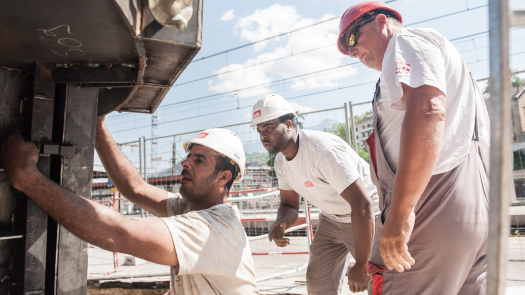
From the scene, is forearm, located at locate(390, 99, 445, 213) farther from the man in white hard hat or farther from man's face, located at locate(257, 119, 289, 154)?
man's face, located at locate(257, 119, 289, 154)

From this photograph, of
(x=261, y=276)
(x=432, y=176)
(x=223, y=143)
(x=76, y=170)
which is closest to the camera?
(x=432, y=176)

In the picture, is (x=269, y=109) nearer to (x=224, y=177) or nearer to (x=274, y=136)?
(x=274, y=136)

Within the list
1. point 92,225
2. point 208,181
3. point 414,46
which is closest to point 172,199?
point 208,181

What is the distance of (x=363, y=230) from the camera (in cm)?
269

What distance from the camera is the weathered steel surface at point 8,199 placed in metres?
1.63

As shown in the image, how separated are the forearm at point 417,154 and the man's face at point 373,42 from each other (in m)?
0.71

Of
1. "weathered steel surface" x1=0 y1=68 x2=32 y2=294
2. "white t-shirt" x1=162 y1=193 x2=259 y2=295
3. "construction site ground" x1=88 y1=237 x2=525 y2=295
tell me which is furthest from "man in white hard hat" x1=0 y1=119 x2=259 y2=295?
"construction site ground" x1=88 y1=237 x2=525 y2=295

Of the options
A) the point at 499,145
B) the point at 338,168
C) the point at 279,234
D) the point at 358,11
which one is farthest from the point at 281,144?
the point at 499,145

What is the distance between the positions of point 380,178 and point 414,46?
697 millimetres

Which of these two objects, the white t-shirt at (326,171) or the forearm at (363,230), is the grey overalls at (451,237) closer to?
the forearm at (363,230)

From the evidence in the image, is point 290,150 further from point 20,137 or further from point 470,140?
point 20,137

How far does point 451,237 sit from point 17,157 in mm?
1993

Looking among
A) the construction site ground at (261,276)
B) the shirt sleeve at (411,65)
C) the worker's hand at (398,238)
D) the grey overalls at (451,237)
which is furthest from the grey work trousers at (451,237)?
the construction site ground at (261,276)

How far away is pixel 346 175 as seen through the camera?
9.46ft
